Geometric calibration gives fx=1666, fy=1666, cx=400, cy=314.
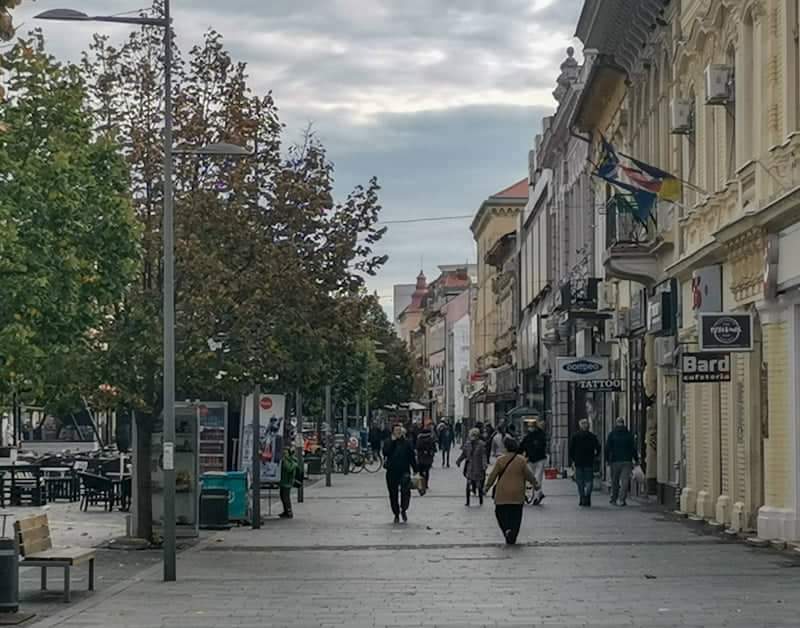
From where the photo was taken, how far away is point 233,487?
29281 mm

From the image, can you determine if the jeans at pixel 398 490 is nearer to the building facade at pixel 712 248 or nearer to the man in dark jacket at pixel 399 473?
the man in dark jacket at pixel 399 473

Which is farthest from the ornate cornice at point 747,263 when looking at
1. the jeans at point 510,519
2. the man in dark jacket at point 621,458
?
the man in dark jacket at point 621,458

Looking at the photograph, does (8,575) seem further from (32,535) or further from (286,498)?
(286,498)

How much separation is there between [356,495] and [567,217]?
1751 centimetres

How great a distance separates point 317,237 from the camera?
29.0m

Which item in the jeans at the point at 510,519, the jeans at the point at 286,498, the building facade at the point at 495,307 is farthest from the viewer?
the building facade at the point at 495,307

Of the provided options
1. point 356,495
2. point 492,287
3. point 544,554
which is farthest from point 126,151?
point 492,287

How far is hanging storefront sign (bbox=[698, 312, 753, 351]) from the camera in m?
24.2

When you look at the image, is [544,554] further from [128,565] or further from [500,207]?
[500,207]

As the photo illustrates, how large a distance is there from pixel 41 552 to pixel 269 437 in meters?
15.5

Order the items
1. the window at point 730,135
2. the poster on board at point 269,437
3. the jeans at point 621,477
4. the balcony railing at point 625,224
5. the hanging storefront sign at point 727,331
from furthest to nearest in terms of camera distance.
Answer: the jeans at point 621,477
the poster on board at point 269,437
the balcony railing at point 625,224
the window at point 730,135
the hanging storefront sign at point 727,331

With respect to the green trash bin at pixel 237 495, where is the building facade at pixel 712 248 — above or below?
above

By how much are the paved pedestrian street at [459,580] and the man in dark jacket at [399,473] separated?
1.53 ft

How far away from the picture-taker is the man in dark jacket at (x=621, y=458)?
3400cm
